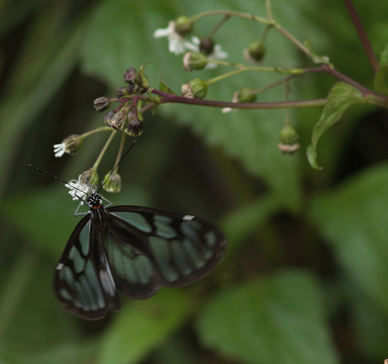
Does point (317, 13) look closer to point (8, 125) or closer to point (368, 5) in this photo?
point (368, 5)

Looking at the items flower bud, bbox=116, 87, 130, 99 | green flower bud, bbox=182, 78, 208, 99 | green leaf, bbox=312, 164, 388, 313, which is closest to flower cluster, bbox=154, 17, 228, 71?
green flower bud, bbox=182, 78, 208, 99

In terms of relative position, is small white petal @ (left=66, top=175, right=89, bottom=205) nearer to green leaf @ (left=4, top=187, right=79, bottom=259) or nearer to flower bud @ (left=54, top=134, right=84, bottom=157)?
flower bud @ (left=54, top=134, right=84, bottom=157)

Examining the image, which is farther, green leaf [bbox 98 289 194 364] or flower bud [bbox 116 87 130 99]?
green leaf [bbox 98 289 194 364]

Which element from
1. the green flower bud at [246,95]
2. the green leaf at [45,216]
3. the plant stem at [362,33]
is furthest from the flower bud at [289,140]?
the green leaf at [45,216]

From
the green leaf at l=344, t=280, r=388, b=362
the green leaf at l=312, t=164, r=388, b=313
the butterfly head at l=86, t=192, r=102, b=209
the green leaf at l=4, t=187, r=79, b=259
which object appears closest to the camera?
the butterfly head at l=86, t=192, r=102, b=209

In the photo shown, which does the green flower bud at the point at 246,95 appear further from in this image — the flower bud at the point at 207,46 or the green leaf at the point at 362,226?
the green leaf at the point at 362,226

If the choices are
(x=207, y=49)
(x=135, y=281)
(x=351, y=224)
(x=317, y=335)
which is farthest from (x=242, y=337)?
(x=207, y=49)
